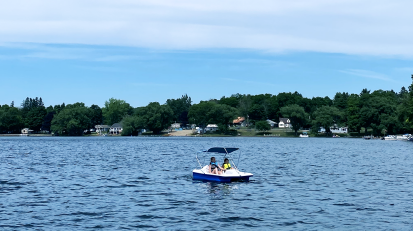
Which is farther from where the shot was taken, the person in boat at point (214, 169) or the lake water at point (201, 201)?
the person in boat at point (214, 169)

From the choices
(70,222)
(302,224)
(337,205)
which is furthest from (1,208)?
(337,205)

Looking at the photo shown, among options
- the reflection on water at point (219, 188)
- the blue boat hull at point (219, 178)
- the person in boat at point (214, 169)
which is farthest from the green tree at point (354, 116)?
the reflection on water at point (219, 188)

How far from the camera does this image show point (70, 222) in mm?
24203

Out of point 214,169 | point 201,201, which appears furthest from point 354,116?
point 201,201

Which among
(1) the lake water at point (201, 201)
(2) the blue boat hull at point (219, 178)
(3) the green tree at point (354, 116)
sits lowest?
(1) the lake water at point (201, 201)

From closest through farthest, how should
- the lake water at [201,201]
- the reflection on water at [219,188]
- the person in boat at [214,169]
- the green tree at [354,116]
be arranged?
the lake water at [201,201], the reflection on water at [219,188], the person in boat at [214,169], the green tree at [354,116]

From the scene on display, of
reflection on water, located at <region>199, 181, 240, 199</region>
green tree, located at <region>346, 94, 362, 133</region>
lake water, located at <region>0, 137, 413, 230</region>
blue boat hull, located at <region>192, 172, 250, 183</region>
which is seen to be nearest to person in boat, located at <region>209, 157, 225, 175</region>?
blue boat hull, located at <region>192, 172, 250, 183</region>

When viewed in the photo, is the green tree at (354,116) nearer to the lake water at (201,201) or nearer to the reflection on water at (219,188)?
the lake water at (201,201)

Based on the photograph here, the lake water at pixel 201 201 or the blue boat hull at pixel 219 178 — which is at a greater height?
the blue boat hull at pixel 219 178

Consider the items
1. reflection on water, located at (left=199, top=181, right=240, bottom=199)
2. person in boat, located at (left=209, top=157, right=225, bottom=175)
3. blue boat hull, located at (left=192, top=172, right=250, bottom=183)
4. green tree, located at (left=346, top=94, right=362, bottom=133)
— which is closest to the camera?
reflection on water, located at (left=199, top=181, right=240, bottom=199)

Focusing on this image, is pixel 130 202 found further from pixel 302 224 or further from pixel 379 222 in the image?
pixel 379 222

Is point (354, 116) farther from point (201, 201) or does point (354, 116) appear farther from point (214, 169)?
point (201, 201)

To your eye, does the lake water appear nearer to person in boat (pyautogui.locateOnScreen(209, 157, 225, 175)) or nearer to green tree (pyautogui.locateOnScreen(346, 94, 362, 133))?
person in boat (pyautogui.locateOnScreen(209, 157, 225, 175))

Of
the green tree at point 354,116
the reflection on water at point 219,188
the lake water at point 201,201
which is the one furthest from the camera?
the green tree at point 354,116
